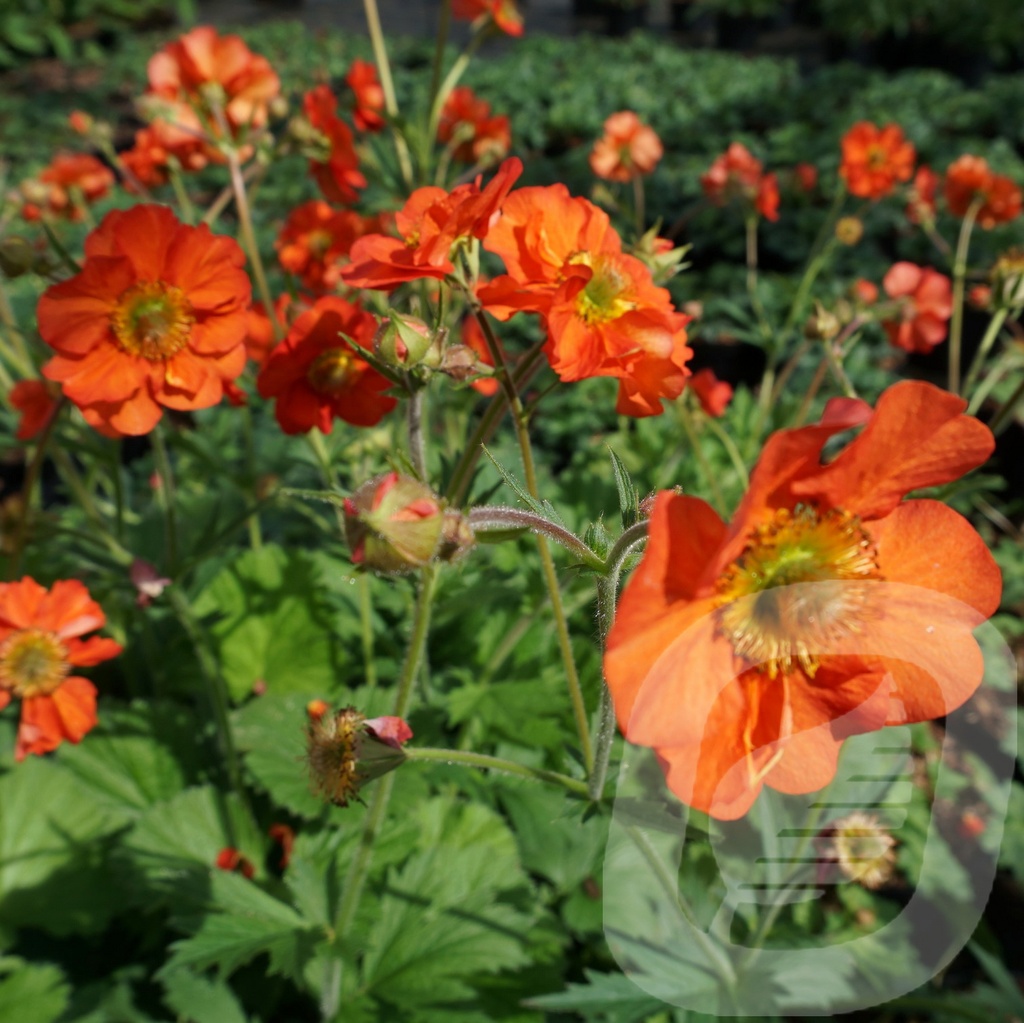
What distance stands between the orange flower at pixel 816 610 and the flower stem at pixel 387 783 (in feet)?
1.03

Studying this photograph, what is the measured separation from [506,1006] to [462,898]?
196mm

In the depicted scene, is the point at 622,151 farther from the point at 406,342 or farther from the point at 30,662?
the point at 30,662

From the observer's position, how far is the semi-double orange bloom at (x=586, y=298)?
88 centimetres

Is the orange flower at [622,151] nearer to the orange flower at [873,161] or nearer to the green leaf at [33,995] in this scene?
the orange flower at [873,161]

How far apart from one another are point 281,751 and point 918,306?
168cm

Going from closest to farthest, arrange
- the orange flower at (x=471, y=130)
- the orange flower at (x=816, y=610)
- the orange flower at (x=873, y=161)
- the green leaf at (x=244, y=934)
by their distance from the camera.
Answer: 1. the orange flower at (x=816, y=610)
2. the green leaf at (x=244, y=934)
3. the orange flower at (x=471, y=130)
4. the orange flower at (x=873, y=161)

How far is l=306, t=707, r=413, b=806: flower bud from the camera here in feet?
2.91

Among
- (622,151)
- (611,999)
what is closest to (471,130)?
(622,151)

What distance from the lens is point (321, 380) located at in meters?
1.22

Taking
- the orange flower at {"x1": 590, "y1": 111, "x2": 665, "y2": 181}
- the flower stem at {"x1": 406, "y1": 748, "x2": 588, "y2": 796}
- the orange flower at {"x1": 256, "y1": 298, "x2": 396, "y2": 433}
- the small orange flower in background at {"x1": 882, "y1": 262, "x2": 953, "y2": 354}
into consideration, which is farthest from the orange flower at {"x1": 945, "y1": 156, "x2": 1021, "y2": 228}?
the flower stem at {"x1": 406, "y1": 748, "x2": 588, "y2": 796}

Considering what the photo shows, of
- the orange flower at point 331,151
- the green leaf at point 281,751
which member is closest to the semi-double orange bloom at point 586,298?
the green leaf at point 281,751

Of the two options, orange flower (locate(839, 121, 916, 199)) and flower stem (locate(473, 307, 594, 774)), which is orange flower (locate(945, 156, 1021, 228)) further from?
flower stem (locate(473, 307, 594, 774))

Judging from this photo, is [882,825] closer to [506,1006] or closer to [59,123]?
[506,1006]

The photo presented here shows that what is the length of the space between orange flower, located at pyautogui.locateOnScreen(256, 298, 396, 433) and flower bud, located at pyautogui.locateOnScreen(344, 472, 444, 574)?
46 centimetres
